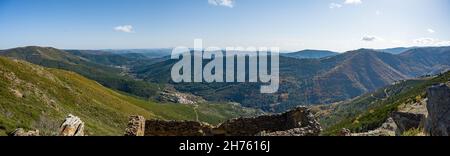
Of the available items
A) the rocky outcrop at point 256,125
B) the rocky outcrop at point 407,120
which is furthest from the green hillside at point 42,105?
the rocky outcrop at point 407,120

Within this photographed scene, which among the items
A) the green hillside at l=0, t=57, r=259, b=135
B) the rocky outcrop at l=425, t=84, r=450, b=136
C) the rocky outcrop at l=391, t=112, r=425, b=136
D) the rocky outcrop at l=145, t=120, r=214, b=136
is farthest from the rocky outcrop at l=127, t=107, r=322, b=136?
the green hillside at l=0, t=57, r=259, b=135

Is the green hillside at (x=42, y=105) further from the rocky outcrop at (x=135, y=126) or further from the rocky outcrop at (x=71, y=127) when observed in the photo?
the rocky outcrop at (x=135, y=126)

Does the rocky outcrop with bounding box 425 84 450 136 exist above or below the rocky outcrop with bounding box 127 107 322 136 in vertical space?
above

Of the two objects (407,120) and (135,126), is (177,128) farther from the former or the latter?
(407,120)

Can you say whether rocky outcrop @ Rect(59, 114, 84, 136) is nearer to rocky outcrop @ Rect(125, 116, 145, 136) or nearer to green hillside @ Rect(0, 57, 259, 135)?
rocky outcrop @ Rect(125, 116, 145, 136)
